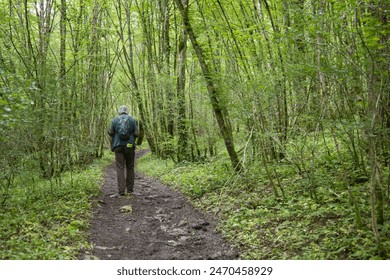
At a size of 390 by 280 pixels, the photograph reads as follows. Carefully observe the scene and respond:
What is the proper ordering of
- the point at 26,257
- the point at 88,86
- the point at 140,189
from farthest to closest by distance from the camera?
the point at 88,86 → the point at 140,189 → the point at 26,257

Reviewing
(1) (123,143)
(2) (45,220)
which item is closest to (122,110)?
(1) (123,143)

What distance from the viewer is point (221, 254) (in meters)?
4.68

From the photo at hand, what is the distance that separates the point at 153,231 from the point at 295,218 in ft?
8.17

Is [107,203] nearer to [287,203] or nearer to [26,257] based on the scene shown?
[26,257]

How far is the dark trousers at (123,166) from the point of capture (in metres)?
8.38

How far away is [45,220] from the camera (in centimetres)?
595

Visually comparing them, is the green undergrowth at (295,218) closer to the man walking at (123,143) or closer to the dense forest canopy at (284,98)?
the dense forest canopy at (284,98)

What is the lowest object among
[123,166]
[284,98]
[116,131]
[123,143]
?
[123,166]

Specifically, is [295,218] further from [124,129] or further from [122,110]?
[122,110]

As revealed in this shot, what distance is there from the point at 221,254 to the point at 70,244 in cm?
226

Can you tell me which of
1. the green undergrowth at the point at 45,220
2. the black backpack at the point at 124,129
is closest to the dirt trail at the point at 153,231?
the green undergrowth at the point at 45,220

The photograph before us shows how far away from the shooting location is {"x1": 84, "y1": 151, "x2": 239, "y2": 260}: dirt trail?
4809 millimetres

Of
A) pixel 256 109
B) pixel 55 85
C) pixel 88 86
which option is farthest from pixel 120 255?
pixel 88 86

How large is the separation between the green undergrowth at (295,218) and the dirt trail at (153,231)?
0.31 metres
